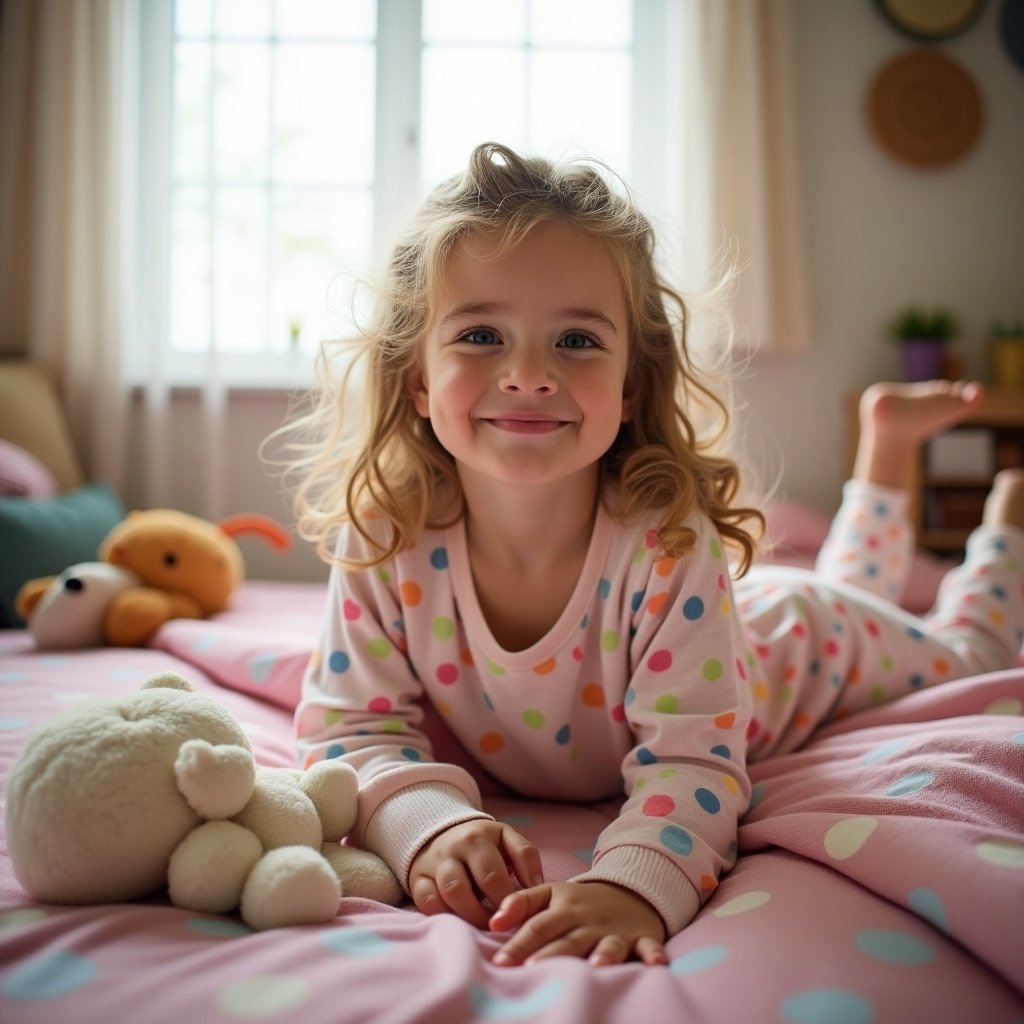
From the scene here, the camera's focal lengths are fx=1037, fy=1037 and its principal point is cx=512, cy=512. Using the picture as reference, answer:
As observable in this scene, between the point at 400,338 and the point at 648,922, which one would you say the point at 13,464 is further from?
the point at 648,922

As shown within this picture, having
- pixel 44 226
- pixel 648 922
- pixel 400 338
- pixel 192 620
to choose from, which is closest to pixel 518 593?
pixel 400 338

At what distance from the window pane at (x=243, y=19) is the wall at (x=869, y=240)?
1.49m

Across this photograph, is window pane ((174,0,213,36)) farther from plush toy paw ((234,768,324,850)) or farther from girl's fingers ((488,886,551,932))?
girl's fingers ((488,886,551,932))

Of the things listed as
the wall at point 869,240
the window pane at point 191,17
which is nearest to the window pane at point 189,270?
the window pane at point 191,17

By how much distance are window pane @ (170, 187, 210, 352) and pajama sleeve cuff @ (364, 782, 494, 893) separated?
2167mm

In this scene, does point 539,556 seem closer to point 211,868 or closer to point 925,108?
point 211,868

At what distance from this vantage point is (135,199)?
284 cm

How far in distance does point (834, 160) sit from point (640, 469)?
222 centimetres

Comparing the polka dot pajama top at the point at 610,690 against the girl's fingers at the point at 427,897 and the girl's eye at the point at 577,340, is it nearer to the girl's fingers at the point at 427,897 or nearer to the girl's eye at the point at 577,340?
the girl's fingers at the point at 427,897

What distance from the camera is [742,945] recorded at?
0.65m

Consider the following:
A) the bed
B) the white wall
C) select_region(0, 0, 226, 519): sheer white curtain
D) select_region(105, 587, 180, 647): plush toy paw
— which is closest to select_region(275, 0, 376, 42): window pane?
select_region(0, 0, 226, 519): sheer white curtain

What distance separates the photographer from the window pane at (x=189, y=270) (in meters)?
2.85

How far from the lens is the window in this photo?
282 cm

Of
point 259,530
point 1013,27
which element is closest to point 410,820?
point 259,530
